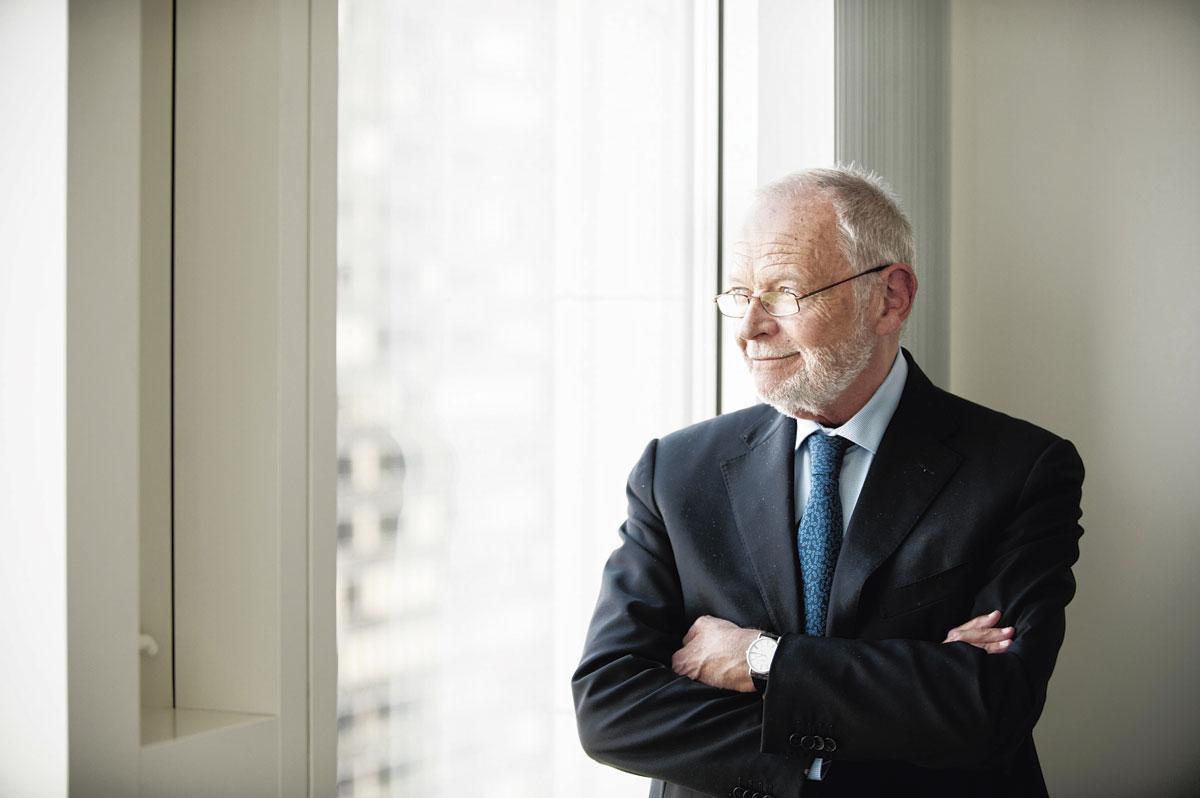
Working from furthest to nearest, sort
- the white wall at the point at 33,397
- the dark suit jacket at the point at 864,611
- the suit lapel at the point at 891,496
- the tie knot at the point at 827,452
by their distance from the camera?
the tie knot at the point at 827,452
the suit lapel at the point at 891,496
the dark suit jacket at the point at 864,611
the white wall at the point at 33,397

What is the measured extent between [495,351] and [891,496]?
2.70 feet

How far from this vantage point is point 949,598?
1562 mm

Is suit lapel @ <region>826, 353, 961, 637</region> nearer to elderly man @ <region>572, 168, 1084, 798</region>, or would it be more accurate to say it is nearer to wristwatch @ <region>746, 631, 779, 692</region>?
elderly man @ <region>572, 168, 1084, 798</region>

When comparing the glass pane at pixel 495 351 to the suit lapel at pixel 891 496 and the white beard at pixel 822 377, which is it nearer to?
the white beard at pixel 822 377

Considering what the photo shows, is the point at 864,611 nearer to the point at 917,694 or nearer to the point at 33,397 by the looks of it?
the point at 917,694

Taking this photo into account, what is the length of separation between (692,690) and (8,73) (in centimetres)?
131

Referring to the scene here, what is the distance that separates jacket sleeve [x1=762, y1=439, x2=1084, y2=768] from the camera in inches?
55.6

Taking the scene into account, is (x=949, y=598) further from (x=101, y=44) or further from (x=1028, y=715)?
(x=101, y=44)

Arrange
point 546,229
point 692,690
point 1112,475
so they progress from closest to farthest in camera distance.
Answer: point 692,690
point 546,229
point 1112,475

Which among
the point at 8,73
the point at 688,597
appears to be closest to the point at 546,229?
the point at 688,597

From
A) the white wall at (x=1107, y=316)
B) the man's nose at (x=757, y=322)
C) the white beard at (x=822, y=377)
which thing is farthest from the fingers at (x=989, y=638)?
the white wall at (x=1107, y=316)

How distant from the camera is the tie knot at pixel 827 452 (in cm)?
167

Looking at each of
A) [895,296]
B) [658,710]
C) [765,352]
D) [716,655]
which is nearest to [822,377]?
[765,352]

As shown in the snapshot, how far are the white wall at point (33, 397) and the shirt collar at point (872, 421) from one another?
3.77 feet
